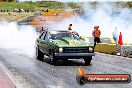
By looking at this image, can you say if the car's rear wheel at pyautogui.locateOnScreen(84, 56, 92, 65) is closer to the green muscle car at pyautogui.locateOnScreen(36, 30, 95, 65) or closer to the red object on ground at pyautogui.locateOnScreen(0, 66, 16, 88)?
the green muscle car at pyautogui.locateOnScreen(36, 30, 95, 65)

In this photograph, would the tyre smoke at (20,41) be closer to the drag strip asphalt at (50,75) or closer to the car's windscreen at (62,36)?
the car's windscreen at (62,36)

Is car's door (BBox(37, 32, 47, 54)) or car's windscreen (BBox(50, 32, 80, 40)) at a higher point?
car's windscreen (BBox(50, 32, 80, 40))

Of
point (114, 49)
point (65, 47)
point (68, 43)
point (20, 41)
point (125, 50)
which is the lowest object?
point (20, 41)

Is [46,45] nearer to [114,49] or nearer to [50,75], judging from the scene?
[50,75]

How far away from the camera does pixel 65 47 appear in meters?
18.0

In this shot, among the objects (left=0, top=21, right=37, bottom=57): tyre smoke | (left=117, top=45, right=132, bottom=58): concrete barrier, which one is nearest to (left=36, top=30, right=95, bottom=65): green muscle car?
(left=117, top=45, right=132, bottom=58): concrete barrier

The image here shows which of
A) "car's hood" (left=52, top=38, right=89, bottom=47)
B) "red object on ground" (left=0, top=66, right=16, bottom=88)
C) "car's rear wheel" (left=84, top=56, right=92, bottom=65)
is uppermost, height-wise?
"car's hood" (left=52, top=38, right=89, bottom=47)

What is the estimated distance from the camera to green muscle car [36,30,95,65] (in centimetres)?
1802

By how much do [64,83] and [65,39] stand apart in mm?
6483

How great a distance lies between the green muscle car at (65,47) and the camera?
18016 mm

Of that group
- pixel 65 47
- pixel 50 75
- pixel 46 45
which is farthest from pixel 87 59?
pixel 50 75

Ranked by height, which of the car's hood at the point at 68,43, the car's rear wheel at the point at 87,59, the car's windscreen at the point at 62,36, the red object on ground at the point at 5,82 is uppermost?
the car's windscreen at the point at 62,36

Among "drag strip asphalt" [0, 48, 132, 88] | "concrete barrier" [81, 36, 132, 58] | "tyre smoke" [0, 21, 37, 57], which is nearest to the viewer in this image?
"drag strip asphalt" [0, 48, 132, 88]

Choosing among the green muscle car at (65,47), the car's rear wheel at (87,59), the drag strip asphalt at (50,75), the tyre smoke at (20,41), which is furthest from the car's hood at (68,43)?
the tyre smoke at (20,41)
